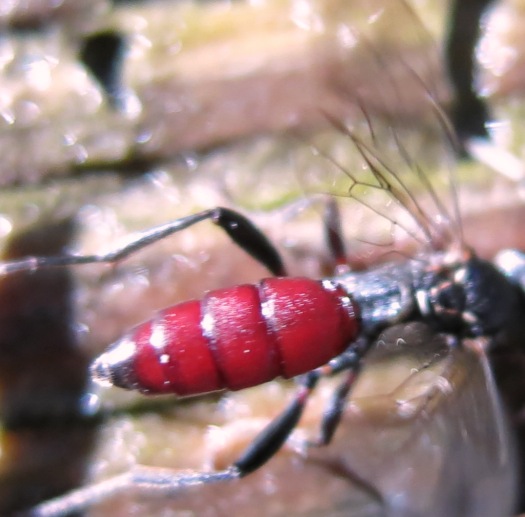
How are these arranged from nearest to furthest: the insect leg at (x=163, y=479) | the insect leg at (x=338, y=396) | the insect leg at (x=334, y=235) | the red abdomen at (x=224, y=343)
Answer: the red abdomen at (x=224, y=343), the insect leg at (x=163, y=479), the insect leg at (x=338, y=396), the insect leg at (x=334, y=235)

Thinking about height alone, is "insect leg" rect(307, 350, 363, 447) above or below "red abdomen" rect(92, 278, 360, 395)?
below

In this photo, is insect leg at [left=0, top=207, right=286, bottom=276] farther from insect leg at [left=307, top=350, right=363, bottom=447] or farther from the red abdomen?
insect leg at [left=307, top=350, right=363, bottom=447]

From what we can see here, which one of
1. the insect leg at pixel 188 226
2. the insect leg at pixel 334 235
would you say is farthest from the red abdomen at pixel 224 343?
the insect leg at pixel 334 235

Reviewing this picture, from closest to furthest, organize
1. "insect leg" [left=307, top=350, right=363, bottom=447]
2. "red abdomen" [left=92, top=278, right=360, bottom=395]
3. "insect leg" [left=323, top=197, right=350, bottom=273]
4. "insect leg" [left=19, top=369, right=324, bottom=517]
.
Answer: "red abdomen" [left=92, top=278, right=360, bottom=395]
"insect leg" [left=19, top=369, right=324, bottom=517]
"insect leg" [left=307, top=350, right=363, bottom=447]
"insect leg" [left=323, top=197, right=350, bottom=273]

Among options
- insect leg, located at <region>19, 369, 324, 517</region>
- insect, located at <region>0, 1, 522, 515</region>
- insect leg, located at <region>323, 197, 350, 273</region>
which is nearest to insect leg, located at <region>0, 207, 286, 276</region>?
insect, located at <region>0, 1, 522, 515</region>

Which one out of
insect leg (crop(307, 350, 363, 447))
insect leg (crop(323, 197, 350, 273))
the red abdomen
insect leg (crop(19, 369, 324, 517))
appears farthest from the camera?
insect leg (crop(323, 197, 350, 273))

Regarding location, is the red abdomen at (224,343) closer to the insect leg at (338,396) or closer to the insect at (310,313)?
the insect at (310,313)

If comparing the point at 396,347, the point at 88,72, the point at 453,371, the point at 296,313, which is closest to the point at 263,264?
the point at 296,313

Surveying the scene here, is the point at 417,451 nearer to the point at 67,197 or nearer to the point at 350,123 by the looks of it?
the point at 350,123
